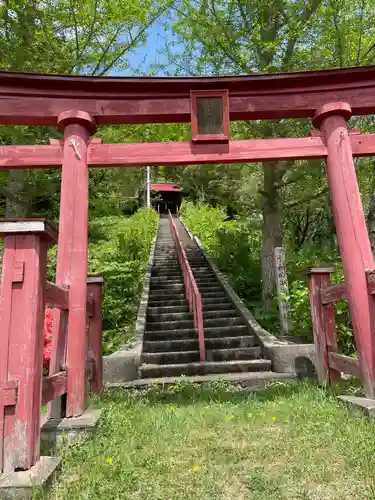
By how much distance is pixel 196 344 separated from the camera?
750 cm

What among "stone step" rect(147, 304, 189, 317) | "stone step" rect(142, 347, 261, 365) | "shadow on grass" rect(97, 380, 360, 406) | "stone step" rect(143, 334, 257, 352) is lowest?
"shadow on grass" rect(97, 380, 360, 406)

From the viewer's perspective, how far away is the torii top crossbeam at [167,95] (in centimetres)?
470

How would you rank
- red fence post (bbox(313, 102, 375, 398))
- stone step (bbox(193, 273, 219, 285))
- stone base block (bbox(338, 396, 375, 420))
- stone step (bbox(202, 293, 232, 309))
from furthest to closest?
stone step (bbox(193, 273, 219, 285)), stone step (bbox(202, 293, 232, 309)), red fence post (bbox(313, 102, 375, 398)), stone base block (bbox(338, 396, 375, 420))

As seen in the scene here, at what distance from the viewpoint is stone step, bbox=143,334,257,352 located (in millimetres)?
7438

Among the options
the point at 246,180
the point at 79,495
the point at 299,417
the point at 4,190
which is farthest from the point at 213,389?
the point at 246,180

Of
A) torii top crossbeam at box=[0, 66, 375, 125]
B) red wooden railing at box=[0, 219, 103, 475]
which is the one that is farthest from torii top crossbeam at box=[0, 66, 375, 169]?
red wooden railing at box=[0, 219, 103, 475]

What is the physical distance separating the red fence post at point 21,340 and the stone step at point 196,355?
4.33 m

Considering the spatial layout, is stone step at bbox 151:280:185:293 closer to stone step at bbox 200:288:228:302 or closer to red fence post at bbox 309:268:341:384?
stone step at bbox 200:288:228:302

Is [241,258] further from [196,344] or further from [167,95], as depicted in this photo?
[167,95]

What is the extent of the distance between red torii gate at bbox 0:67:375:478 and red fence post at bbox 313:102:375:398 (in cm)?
1

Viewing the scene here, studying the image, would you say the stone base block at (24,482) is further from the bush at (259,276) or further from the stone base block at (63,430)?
the bush at (259,276)

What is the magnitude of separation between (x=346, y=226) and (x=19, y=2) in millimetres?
8009

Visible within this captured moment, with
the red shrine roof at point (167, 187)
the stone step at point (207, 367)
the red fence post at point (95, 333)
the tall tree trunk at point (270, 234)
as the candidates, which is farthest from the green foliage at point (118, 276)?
the red shrine roof at point (167, 187)

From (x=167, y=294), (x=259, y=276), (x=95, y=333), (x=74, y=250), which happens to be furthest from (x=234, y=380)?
(x=259, y=276)
